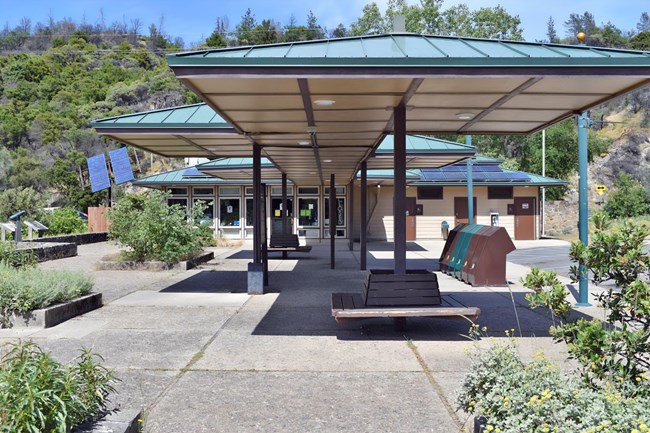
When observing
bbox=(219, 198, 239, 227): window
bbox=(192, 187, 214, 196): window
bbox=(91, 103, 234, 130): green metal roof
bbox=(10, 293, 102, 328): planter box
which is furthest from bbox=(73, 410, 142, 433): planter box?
bbox=(192, 187, 214, 196): window

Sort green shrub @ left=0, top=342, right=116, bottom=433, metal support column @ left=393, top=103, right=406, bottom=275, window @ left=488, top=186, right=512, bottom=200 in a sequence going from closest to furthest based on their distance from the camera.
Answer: green shrub @ left=0, top=342, right=116, bottom=433 < metal support column @ left=393, top=103, right=406, bottom=275 < window @ left=488, top=186, right=512, bottom=200

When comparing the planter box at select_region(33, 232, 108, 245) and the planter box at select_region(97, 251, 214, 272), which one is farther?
the planter box at select_region(33, 232, 108, 245)

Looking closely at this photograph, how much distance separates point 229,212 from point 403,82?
23587 millimetres

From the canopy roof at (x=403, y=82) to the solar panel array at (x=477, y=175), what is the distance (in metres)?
18.1

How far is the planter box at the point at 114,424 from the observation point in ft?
11.8

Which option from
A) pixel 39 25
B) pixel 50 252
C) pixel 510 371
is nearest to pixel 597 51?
pixel 510 371

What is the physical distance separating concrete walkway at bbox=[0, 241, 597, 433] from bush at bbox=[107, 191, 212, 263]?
3.75 m

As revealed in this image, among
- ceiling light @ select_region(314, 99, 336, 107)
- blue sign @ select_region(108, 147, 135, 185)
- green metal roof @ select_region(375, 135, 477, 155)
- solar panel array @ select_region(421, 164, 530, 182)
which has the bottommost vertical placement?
ceiling light @ select_region(314, 99, 336, 107)

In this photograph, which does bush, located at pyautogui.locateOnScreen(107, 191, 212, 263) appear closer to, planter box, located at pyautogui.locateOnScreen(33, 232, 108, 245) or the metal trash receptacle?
planter box, located at pyautogui.locateOnScreen(33, 232, 108, 245)

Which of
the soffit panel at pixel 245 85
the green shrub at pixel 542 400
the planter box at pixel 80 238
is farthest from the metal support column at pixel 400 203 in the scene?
the planter box at pixel 80 238

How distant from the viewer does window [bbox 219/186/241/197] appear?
29.7 m

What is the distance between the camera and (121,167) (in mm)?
33688

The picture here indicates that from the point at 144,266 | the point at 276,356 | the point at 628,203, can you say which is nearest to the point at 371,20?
the point at 628,203

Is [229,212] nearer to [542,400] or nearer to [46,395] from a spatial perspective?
[46,395]
